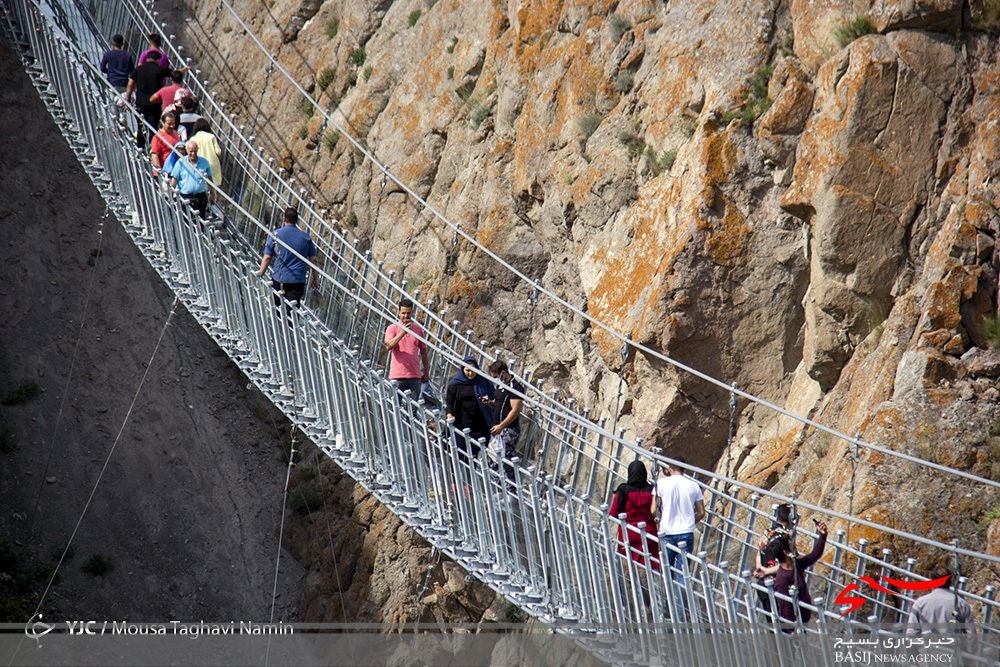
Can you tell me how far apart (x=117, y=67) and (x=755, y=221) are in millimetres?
6878

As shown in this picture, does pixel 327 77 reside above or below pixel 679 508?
above

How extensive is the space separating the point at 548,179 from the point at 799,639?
499 cm

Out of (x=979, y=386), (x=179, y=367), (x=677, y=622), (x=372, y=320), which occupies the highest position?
(x=979, y=386)

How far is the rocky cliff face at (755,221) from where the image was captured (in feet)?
19.1

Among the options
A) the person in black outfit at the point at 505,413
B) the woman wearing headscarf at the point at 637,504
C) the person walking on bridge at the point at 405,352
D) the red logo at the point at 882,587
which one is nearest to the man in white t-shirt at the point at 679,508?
the woman wearing headscarf at the point at 637,504

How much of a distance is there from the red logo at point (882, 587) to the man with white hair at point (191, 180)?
594cm

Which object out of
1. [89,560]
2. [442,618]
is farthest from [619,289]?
[89,560]

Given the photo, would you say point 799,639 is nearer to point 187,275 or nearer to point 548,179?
Result: point 548,179

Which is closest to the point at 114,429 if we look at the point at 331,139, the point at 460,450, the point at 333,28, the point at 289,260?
the point at 331,139

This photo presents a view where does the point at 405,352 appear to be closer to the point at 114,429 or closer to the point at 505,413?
the point at 505,413

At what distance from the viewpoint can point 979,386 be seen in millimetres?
5723

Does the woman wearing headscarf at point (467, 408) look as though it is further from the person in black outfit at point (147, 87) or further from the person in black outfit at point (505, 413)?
the person in black outfit at point (147, 87)

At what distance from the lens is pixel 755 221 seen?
6.96 metres

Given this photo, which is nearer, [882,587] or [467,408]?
[882,587]
